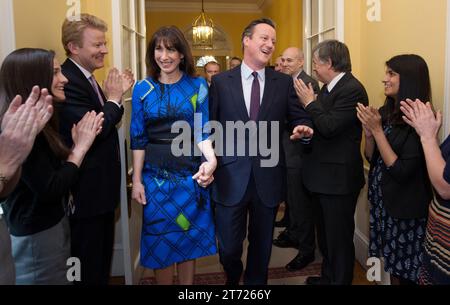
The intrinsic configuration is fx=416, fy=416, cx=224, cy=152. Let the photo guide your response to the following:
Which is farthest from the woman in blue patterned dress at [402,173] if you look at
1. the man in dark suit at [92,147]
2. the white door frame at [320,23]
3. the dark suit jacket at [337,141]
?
the man in dark suit at [92,147]

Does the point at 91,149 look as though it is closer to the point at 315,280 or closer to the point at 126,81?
the point at 126,81

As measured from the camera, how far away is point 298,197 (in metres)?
3.32

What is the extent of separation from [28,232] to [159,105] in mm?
874

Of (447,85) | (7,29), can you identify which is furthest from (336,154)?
(7,29)

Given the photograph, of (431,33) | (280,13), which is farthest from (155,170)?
(280,13)

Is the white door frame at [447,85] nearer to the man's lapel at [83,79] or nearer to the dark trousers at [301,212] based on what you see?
the dark trousers at [301,212]

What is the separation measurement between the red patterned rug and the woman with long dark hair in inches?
61.1

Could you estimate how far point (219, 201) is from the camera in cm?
215

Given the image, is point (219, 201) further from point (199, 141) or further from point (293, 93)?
point (293, 93)

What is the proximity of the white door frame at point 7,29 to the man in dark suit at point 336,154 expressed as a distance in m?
1.45

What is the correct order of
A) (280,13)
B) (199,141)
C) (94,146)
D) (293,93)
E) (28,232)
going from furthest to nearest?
1. (280,13)
2. (293,93)
3. (199,141)
4. (94,146)
5. (28,232)

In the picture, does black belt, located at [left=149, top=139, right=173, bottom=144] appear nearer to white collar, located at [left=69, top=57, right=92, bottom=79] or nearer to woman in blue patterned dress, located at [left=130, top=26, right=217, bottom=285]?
woman in blue patterned dress, located at [left=130, top=26, right=217, bottom=285]

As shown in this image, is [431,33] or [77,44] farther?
[431,33]

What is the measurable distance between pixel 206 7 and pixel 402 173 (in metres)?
8.45
